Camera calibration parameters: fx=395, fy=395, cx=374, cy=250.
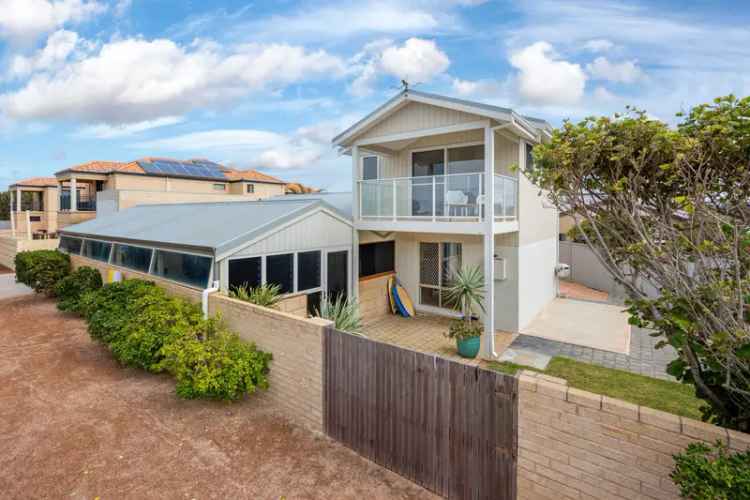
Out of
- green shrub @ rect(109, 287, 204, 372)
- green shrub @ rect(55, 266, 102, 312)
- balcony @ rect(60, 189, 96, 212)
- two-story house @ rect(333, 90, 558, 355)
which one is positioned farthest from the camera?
balcony @ rect(60, 189, 96, 212)

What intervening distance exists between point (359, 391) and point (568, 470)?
8.23 ft

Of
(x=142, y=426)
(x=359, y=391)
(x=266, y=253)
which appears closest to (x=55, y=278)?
(x=266, y=253)

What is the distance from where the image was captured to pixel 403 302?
12.5 meters

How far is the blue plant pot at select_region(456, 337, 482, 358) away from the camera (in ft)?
29.3

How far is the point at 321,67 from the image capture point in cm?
1616

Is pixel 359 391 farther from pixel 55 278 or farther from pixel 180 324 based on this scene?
pixel 55 278

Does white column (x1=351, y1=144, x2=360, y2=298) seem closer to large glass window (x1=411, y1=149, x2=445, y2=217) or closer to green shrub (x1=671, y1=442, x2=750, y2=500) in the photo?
large glass window (x1=411, y1=149, x2=445, y2=217)

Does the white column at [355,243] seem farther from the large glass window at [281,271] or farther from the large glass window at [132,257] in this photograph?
the large glass window at [132,257]

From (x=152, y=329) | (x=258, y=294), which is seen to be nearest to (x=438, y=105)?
(x=258, y=294)

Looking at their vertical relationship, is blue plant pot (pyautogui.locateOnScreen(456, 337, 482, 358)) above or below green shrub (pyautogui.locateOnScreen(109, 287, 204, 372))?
below

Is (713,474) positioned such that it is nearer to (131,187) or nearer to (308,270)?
(308,270)

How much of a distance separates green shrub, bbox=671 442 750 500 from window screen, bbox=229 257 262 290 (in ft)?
24.3

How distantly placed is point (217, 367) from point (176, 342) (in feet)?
3.45

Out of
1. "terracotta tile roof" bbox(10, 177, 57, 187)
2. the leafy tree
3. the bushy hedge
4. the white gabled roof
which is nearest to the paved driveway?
the white gabled roof
